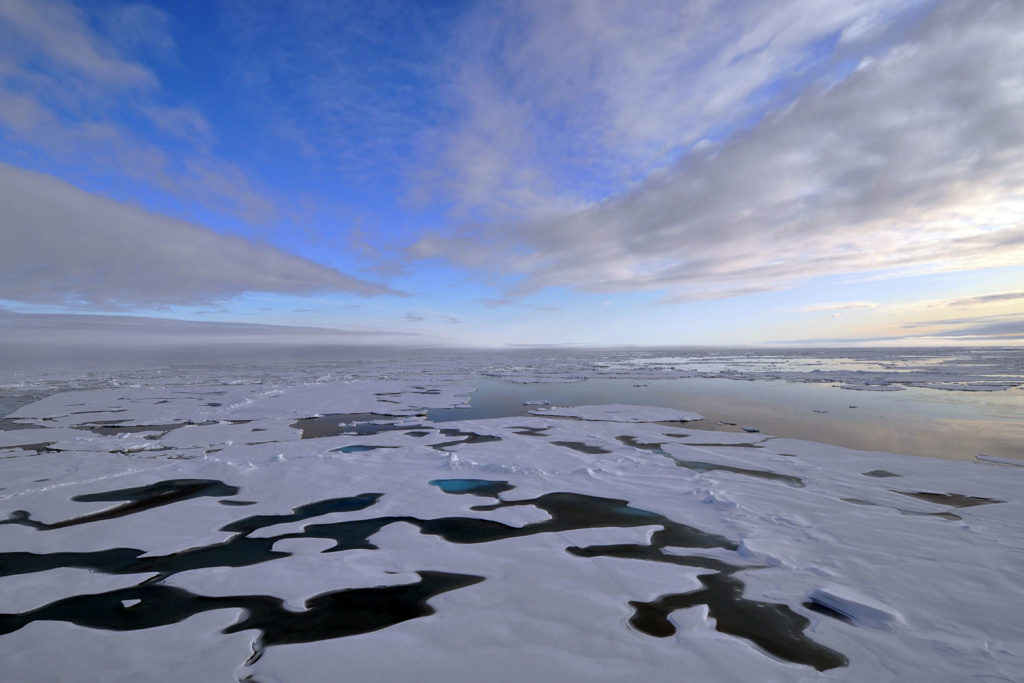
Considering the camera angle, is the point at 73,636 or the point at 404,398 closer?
the point at 73,636

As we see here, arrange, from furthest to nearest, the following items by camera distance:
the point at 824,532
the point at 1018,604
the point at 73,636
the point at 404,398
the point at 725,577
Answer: the point at 404,398 < the point at 824,532 < the point at 725,577 < the point at 1018,604 < the point at 73,636

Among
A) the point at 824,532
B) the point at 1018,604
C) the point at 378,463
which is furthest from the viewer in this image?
the point at 378,463

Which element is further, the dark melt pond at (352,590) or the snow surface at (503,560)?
the dark melt pond at (352,590)

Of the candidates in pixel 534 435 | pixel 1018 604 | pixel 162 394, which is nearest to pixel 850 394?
pixel 534 435

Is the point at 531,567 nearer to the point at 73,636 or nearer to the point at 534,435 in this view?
the point at 73,636

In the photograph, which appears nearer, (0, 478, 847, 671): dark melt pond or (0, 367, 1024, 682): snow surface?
(0, 367, 1024, 682): snow surface

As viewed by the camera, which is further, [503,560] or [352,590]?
[503,560]
